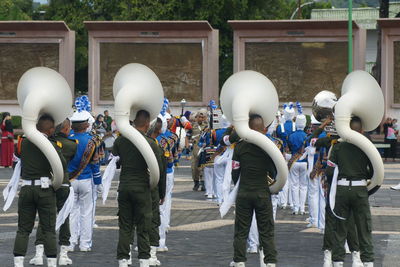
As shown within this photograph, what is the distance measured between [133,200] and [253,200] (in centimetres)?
133

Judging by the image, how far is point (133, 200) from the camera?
461 inches

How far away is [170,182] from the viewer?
14344 millimetres

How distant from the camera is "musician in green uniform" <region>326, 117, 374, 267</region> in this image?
455 inches

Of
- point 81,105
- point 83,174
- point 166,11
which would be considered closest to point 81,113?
point 81,105

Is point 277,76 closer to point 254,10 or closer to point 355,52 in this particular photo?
point 355,52

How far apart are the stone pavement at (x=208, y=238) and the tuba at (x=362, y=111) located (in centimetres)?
181

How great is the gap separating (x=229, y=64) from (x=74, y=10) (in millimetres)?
8714

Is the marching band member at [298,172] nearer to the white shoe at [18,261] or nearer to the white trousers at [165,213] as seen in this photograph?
the white trousers at [165,213]

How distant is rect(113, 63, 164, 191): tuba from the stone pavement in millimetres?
1802

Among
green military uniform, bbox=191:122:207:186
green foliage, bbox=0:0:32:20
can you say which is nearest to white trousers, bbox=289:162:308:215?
green military uniform, bbox=191:122:207:186

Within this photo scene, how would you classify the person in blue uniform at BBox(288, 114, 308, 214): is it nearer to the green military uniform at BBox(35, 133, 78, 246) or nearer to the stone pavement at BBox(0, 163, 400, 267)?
the stone pavement at BBox(0, 163, 400, 267)

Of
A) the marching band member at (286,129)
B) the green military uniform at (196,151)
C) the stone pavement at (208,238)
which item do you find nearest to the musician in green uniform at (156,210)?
the stone pavement at (208,238)

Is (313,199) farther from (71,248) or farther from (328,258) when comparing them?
(71,248)

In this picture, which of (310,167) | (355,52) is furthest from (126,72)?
(355,52)
